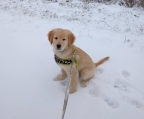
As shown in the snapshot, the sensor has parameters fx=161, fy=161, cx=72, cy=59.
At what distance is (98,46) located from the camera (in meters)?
4.33

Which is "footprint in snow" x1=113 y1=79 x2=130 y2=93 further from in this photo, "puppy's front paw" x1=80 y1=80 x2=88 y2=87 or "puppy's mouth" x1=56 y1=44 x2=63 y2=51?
"puppy's mouth" x1=56 y1=44 x2=63 y2=51

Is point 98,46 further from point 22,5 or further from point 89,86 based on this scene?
point 22,5

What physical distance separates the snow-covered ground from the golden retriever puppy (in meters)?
0.28

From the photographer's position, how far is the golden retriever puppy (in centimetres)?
252

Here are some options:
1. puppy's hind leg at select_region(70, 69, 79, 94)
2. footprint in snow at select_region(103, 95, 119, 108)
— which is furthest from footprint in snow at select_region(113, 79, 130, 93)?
puppy's hind leg at select_region(70, 69, 79, 94)

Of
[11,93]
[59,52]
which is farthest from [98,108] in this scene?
[11,93]

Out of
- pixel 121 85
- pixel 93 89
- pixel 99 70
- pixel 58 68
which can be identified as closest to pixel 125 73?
pixel 121 85

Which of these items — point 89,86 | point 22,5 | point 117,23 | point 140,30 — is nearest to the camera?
point 89,86

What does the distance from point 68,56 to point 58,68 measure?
0.91 metres

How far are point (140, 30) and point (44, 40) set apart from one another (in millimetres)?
3091

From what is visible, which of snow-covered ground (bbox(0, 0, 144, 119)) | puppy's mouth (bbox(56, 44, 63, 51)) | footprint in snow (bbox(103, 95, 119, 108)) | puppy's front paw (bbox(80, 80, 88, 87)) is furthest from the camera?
puppy's front paw (bbox(80, 80, 88, 87))

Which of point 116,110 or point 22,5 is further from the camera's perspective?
point 22,5

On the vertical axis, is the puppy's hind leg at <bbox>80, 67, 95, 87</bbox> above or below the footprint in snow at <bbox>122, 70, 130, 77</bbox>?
above

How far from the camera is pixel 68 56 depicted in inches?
105
